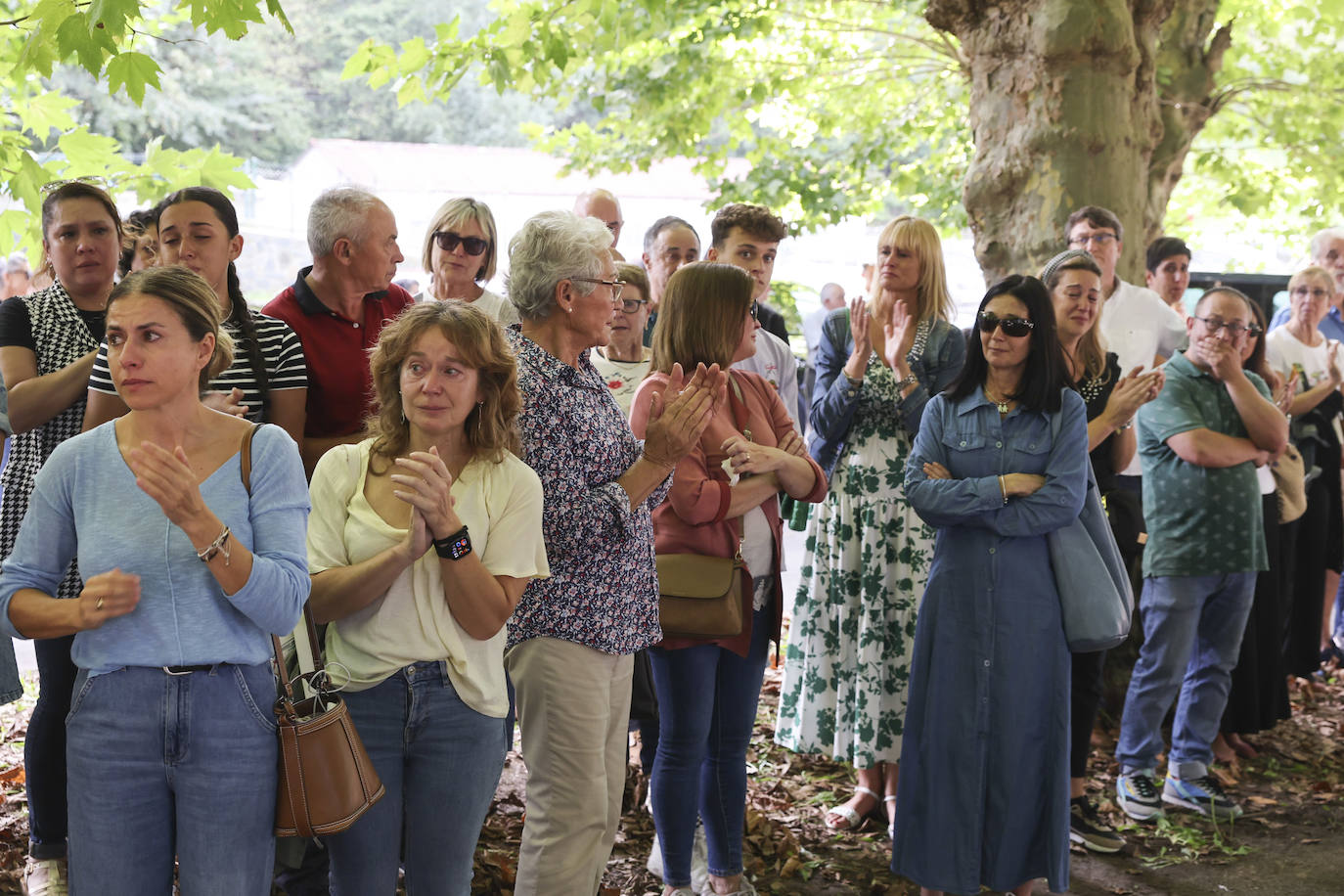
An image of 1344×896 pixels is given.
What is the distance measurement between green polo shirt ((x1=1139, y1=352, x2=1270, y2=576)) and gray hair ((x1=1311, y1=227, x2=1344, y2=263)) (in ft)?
9.73

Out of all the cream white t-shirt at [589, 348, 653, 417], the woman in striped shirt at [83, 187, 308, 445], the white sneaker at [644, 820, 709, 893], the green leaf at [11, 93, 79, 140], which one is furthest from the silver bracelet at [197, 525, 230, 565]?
the green leaf at [11, 93, 79, 140]

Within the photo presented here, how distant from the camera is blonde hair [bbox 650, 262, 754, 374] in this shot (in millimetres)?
3635

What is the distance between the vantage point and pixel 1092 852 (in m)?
4.57

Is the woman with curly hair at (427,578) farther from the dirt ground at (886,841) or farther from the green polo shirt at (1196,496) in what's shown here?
the green polo shirt at (1196,496)

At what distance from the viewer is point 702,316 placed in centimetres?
363

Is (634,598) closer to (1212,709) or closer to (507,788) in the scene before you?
(507,788)

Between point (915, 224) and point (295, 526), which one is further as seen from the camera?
point (915, 224)

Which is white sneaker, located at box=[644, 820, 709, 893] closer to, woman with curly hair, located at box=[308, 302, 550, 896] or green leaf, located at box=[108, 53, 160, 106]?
woman with curly hair, located at box=[308, 302, 550, 896]

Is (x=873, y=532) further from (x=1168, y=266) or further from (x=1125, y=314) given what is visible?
(x=1168, y=266)

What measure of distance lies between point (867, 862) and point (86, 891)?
2.86 meters

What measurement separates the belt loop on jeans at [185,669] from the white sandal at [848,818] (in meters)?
2.97

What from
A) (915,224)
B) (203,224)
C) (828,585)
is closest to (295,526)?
(203,224)

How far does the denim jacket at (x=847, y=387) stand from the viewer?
4.59 metres

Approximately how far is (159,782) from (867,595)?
2.90 metres
